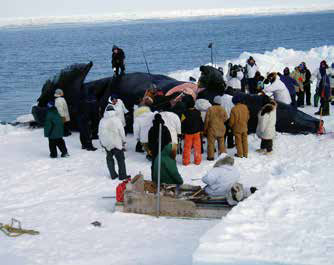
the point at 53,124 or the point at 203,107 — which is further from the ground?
the point at 203,107

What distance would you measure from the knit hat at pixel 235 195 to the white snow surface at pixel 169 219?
378mm

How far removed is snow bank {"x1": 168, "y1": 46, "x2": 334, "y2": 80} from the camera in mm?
32656

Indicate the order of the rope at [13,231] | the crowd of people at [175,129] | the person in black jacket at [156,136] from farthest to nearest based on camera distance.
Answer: the crowd of people at [175,129]
the person in black jacket at [156,136]
the rope at [13,231]

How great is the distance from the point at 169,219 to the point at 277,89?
293 inches

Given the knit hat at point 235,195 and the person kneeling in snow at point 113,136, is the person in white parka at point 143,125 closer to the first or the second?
the person kneeling in snow at point 113,136

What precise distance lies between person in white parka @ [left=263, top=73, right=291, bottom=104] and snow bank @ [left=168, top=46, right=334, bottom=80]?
15414 millimetres

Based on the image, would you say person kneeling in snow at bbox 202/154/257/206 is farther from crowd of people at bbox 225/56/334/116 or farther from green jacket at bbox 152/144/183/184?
crowd of people at bbox 225/56/334/116

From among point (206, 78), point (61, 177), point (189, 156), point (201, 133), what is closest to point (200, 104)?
point (201, 133)

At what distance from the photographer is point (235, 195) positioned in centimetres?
941

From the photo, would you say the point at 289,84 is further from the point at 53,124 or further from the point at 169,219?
the point at 169,219

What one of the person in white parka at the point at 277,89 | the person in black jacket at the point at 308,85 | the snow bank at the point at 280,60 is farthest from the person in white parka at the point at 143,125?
the snow bank at the point at 280,60

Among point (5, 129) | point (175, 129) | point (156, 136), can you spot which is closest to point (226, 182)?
point (156, 136)

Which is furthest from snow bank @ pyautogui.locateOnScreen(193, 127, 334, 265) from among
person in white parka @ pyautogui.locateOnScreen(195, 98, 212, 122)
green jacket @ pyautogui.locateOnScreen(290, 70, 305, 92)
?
green jacket @ pyautogui.locateOnScreen(290, 70, 305, 92)

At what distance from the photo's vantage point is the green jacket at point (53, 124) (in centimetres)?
1381
